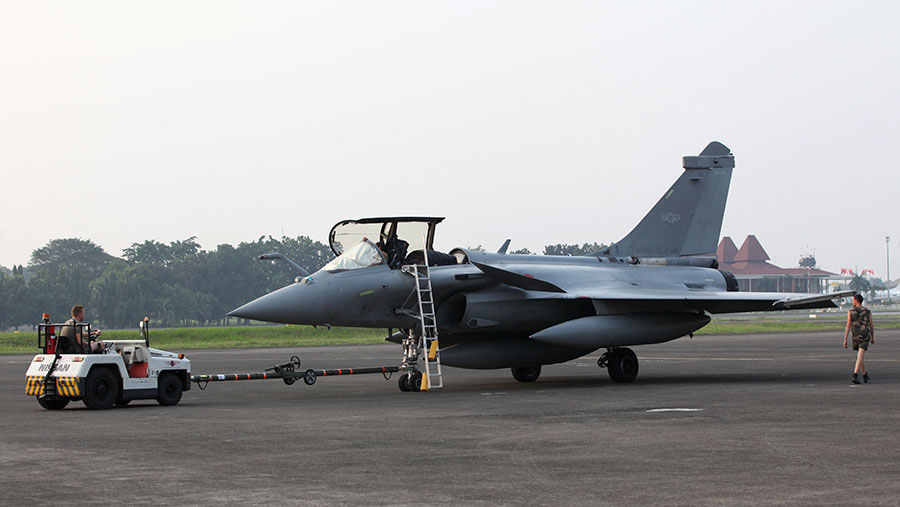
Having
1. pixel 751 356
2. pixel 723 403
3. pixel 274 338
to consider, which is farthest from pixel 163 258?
pixel 723 403

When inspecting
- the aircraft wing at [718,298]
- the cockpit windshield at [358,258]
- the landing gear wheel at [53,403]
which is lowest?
the landing gear wheel at [53,403]

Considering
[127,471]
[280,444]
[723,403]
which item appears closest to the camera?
[127,471]

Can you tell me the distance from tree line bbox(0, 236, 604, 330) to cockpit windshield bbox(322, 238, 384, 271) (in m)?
75.5

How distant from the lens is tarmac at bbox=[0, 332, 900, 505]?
25.7ft

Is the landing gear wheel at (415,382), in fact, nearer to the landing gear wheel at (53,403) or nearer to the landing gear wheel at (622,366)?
the landing gear wheel at (622,366)

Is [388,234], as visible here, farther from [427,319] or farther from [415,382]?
[415,382]

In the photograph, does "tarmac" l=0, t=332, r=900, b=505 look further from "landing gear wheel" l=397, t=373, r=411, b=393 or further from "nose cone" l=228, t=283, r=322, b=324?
"nose cone" l=228, t=283, r=322, b=324

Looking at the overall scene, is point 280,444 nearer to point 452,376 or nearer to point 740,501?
point 740,501

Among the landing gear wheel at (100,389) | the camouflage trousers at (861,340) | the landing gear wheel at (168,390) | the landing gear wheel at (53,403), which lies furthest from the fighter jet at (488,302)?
the landing gear wheel at (53,403)

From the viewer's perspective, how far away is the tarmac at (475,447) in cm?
783

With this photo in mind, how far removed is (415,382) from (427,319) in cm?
132

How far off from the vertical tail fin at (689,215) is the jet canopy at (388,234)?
5.33 metres

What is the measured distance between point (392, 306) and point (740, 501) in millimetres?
12727

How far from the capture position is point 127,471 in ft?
29.8
